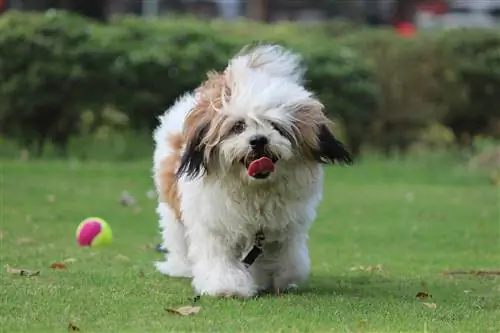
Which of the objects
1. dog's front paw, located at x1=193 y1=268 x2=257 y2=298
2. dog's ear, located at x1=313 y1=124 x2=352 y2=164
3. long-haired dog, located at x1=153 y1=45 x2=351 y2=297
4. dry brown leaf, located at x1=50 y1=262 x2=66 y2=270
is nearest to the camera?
long-haired dog, located at x1=153 y1=45 x2=351 y2=297

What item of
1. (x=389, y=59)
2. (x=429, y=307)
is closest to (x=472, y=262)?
(x=429, y=307)

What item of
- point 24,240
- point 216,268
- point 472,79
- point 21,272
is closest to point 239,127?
point 216,268

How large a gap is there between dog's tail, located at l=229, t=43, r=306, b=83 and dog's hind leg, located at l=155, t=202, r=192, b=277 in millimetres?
1232

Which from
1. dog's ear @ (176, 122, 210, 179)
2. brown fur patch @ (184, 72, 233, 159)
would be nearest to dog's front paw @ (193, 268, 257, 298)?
dog's ear @ (176, 122, 210, 179)

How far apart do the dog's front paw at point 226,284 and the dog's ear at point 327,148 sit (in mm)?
791

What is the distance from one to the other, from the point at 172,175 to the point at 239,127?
44.2 inches

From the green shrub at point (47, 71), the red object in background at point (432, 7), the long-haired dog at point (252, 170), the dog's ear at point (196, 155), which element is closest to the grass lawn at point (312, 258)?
the long-haired dog at point (252, 170)

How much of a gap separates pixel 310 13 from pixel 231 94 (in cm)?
3385

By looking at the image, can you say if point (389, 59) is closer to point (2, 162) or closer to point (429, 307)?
point (2, 162)

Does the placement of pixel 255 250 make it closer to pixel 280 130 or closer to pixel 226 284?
pixel 226 284

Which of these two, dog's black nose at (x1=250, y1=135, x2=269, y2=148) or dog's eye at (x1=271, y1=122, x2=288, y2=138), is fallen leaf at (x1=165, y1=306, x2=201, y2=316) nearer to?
dog's black nose at (x1=250, y1=135, x2=269, y2=148)

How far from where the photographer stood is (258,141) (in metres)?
6.52

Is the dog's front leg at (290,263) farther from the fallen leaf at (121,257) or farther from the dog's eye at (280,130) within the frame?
the fallen leaf at (121,257)

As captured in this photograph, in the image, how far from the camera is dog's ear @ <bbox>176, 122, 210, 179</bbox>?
6.84 m
